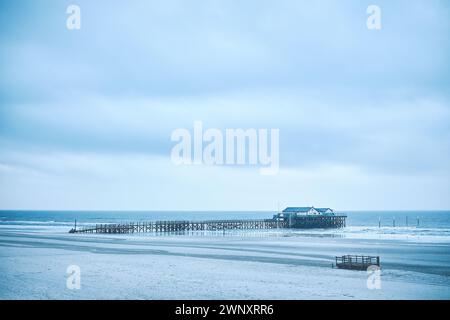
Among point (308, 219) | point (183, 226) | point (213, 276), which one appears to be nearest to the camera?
point (213, 276)

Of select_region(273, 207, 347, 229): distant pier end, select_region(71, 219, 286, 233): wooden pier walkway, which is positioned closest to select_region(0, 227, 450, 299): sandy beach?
select_region(71, 219, 286, 233): wooden pier walkway

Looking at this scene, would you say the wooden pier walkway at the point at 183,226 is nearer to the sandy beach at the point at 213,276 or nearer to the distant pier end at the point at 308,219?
the distant pier end at the point at 308,219

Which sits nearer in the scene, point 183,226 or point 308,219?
point 183,226

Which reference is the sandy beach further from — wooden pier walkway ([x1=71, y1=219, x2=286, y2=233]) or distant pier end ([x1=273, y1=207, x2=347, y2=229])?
distant pier end ([x1=273, y1=207, x2=347, y2=229])

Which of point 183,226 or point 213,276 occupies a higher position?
point 213,276

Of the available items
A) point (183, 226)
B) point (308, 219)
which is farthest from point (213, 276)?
point (308, 219)

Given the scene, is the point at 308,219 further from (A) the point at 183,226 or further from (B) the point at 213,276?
(B) the point at 213,276

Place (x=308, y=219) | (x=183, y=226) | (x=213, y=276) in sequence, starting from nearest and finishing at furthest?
1. (x=213, y=276)
2. (x=183, y=226)
3. (x=308, y=219)

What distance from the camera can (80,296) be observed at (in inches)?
857

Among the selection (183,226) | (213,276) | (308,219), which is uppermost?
(213,276)

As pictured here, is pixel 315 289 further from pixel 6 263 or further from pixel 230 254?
pixel 6 263

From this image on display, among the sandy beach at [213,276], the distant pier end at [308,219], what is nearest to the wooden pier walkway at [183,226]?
the distant pier end at [308,219]

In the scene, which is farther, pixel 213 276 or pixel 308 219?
pixel 308 219
